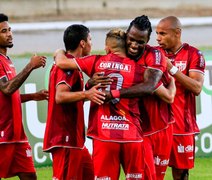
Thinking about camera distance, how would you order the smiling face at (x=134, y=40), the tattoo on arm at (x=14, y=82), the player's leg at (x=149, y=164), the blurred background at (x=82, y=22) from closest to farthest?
1. the smiling face at (x=134, y=40)
2. the player's leg at (x=149, y=164)
3. the tattoo on arm at (x=14, y=82)
4. the blurred background at (x=82, y=22)

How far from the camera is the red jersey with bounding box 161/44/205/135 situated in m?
10.6

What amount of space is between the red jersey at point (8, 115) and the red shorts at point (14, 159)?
0.08 metres

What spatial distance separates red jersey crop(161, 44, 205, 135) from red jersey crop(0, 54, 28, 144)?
5.94 ft

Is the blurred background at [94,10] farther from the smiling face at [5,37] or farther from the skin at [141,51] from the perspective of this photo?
the skin at [141,51]

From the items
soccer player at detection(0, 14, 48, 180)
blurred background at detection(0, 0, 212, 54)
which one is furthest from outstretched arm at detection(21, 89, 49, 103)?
blurred background at detection(0, 0, 212, 54)

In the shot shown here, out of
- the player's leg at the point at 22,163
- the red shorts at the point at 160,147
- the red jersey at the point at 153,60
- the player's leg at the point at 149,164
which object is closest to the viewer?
the red jersey at the point at 153,60

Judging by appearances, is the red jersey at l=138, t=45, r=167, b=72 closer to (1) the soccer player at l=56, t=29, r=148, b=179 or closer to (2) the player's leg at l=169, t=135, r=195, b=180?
(1) the soccer player at l=56, t=29, r=148, b=179

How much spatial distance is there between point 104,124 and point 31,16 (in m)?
21.3

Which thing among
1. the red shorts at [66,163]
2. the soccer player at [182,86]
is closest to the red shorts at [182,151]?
the soccer player at [182,86]

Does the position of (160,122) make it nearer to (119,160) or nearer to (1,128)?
(119,160)

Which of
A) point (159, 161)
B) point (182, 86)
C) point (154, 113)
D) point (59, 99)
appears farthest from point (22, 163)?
point (182, 86)

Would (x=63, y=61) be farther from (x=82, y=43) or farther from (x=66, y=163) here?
(x=66, y=163)

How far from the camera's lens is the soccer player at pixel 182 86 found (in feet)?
34.7

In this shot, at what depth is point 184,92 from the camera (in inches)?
417
